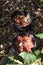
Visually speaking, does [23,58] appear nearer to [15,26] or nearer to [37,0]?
[15,26]

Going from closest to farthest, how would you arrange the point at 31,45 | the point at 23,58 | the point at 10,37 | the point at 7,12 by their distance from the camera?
the point at 23,58, the point at 31,45, the point at 10,37, the point at 7,12

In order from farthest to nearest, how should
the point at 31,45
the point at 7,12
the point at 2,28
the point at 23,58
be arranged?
1. the point at 7,12
2. the point at 2,28
3. the point at 31,45
4. the point at 23,58

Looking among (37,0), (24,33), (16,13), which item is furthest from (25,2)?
(24,33)

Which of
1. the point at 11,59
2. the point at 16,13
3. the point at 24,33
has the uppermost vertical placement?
the point at 16,13

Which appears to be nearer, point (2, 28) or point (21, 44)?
point (21, 44)

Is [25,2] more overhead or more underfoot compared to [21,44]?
more overhead

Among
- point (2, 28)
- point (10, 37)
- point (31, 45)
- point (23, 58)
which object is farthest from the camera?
point (2, 28)

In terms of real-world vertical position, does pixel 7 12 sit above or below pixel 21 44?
above

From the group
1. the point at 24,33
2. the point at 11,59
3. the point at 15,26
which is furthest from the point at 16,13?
the point at 11,59

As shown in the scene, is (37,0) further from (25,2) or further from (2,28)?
(2,28)
